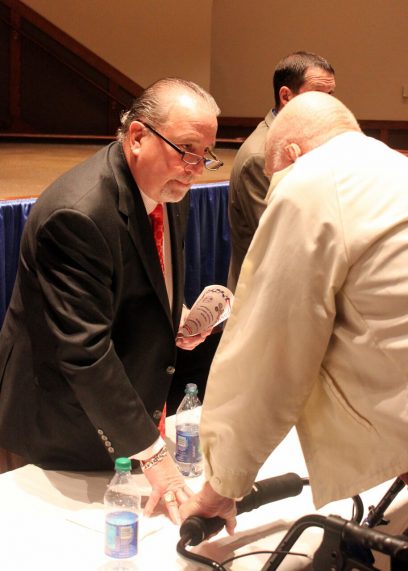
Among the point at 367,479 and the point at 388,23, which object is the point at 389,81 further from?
the point at 367,479

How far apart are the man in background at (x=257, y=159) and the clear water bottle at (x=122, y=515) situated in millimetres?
1658

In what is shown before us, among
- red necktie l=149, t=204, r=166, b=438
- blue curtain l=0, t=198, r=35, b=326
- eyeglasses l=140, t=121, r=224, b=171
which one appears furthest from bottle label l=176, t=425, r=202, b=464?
blue curtain l=0, t=198, r=35, b=326

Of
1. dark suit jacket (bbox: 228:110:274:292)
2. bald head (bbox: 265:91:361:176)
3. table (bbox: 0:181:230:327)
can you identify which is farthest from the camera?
table (bbox: 0:181:230:327)

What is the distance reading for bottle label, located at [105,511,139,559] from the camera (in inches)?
55.8

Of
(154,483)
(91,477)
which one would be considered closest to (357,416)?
(154,483)

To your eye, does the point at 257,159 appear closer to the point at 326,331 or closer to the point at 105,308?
→ the point at 105,308

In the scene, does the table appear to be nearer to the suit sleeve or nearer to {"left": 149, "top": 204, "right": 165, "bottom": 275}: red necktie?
{"left": 149, "top": 204, "right": 165, "bottom": 275}: red necktie

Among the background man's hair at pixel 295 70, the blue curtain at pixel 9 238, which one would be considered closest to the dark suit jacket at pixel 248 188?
the background man's hair at pixel 295 70

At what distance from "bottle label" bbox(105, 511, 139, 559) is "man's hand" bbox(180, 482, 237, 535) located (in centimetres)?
10

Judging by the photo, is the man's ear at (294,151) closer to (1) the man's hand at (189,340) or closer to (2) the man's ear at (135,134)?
(2) the man's ear at (135,134)

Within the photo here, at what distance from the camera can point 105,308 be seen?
5.47 feet

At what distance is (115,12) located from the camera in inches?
329

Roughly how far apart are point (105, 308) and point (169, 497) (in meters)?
0.40

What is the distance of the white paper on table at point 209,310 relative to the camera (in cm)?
196
